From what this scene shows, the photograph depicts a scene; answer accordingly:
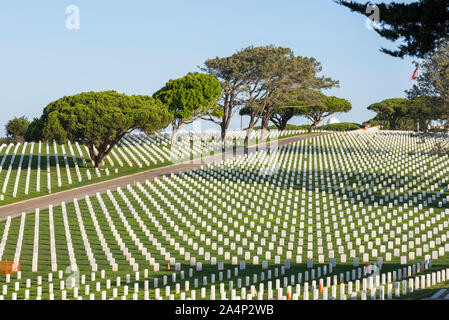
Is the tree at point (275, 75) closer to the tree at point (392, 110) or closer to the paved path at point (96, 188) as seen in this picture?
the paved path at point (96, 188)

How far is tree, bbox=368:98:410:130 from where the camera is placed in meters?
106

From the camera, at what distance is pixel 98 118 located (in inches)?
1813

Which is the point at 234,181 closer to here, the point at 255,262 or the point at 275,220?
the point at 275,220

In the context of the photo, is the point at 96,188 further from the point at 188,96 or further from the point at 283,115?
the point at 283,115

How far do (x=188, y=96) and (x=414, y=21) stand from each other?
5020 centimetres

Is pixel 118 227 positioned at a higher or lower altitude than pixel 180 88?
lower

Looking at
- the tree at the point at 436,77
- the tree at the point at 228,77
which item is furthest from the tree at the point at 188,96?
the tree at the point at 436,77

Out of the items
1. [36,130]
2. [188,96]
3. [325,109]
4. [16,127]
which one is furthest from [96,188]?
[325,109]

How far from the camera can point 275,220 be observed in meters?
30.8

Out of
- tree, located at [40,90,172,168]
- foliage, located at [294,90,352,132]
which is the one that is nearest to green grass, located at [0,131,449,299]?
tree, located at [40,90,172,168]

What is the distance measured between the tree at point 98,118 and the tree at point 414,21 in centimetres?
3352

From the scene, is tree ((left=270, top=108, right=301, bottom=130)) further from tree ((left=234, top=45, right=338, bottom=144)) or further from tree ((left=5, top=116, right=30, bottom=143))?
tree ((left=5, top=116, right=30, bottom=143))
